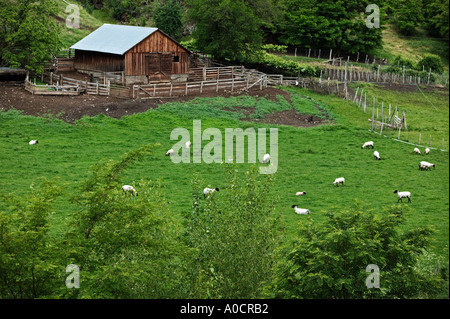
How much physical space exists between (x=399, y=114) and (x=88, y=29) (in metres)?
36.5

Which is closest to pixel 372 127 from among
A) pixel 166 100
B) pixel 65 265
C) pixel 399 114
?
pixel 399 114

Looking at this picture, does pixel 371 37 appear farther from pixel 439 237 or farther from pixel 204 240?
pixel 204 240

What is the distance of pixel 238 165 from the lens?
35.2 m

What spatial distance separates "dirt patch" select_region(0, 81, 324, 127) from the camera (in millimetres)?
41719

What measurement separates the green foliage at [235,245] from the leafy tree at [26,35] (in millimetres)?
33349

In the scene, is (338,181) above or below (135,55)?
below

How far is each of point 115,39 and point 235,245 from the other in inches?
1490

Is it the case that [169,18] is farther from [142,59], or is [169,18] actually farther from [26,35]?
[26,35]

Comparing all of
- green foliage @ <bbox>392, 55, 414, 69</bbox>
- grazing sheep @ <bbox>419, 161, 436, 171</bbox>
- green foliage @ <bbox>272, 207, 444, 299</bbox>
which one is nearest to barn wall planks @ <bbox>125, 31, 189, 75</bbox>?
grazing sheep @ <bbox>419, 161, 436, 171</bbox>

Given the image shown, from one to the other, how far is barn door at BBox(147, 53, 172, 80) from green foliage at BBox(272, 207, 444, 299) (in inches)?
1377

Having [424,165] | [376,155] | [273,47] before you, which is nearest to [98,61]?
[273,47]

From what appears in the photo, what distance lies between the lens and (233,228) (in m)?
16.8

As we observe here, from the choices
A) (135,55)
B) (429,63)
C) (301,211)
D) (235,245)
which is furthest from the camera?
(429,63)

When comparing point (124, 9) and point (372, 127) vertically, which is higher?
point (124, 9)
